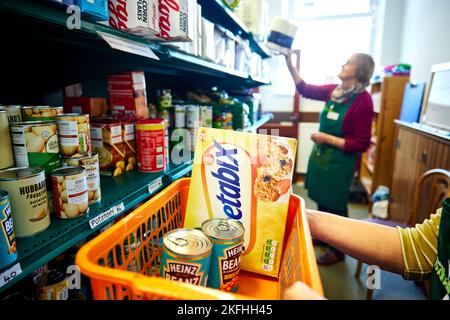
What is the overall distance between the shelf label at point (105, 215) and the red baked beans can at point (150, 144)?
0.29 metres

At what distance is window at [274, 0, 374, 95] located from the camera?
16.2ft

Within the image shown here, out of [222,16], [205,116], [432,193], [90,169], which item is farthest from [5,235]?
[432,193]

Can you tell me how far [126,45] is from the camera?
876 mm

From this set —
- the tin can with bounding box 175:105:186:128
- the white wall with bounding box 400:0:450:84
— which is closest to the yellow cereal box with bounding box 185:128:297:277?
the tin can with bounding box 175:105:186:128

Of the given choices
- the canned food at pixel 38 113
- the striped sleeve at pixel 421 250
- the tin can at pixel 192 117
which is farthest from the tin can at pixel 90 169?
the striped sleeve at pixel 421 250

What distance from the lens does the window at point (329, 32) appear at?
494cm

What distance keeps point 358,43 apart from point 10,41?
5.27 m

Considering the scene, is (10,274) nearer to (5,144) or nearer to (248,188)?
(5,144)

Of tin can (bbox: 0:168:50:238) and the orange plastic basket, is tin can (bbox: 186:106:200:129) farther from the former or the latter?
tin can (bbox: 0:168:50:238)

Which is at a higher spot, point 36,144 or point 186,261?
point 36,144

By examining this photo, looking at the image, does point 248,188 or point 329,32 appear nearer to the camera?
point 248,188

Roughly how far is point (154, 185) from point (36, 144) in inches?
17.2

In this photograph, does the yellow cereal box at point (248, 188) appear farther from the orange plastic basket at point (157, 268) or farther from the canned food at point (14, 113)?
the canned food at point (14, 113)
